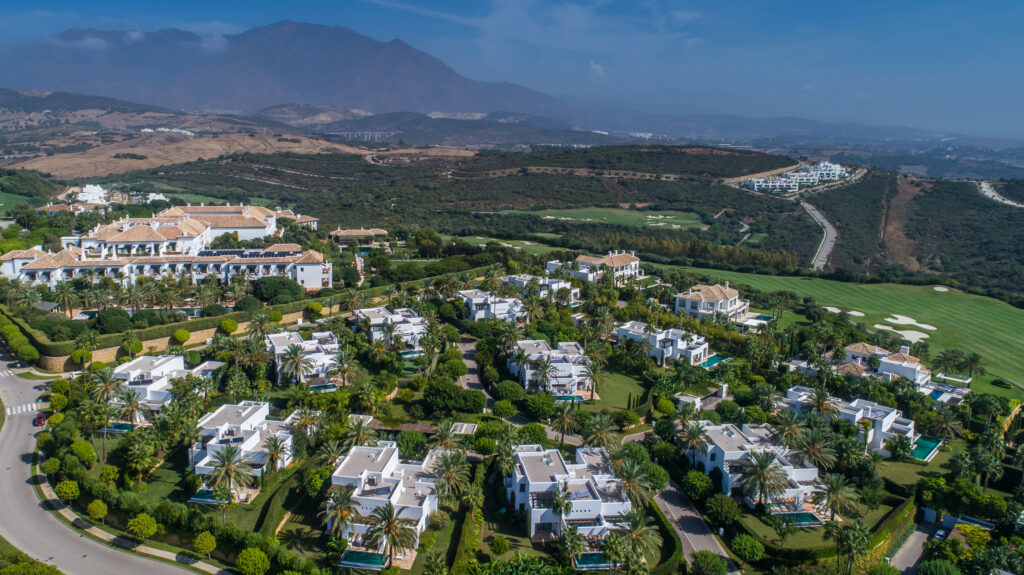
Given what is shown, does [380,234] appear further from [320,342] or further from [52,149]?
[52,149]

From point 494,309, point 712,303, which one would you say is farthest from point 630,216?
point 494,309

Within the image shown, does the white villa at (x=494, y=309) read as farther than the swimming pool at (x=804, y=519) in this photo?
Yes

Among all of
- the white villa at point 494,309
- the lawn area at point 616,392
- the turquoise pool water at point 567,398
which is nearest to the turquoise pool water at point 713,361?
the lawn area at point 616,392

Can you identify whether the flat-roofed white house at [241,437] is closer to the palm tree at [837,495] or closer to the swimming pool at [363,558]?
the swimming pool at [363,558]

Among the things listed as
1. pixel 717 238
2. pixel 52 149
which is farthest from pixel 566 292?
pixel 52 149

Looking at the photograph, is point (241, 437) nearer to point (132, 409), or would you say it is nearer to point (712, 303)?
point (132, 409)

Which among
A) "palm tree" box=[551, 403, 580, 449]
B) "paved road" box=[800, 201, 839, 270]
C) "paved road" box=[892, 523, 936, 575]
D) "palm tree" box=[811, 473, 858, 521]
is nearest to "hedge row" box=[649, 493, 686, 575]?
"palm tree" box=[551, 403, 580, 449]
